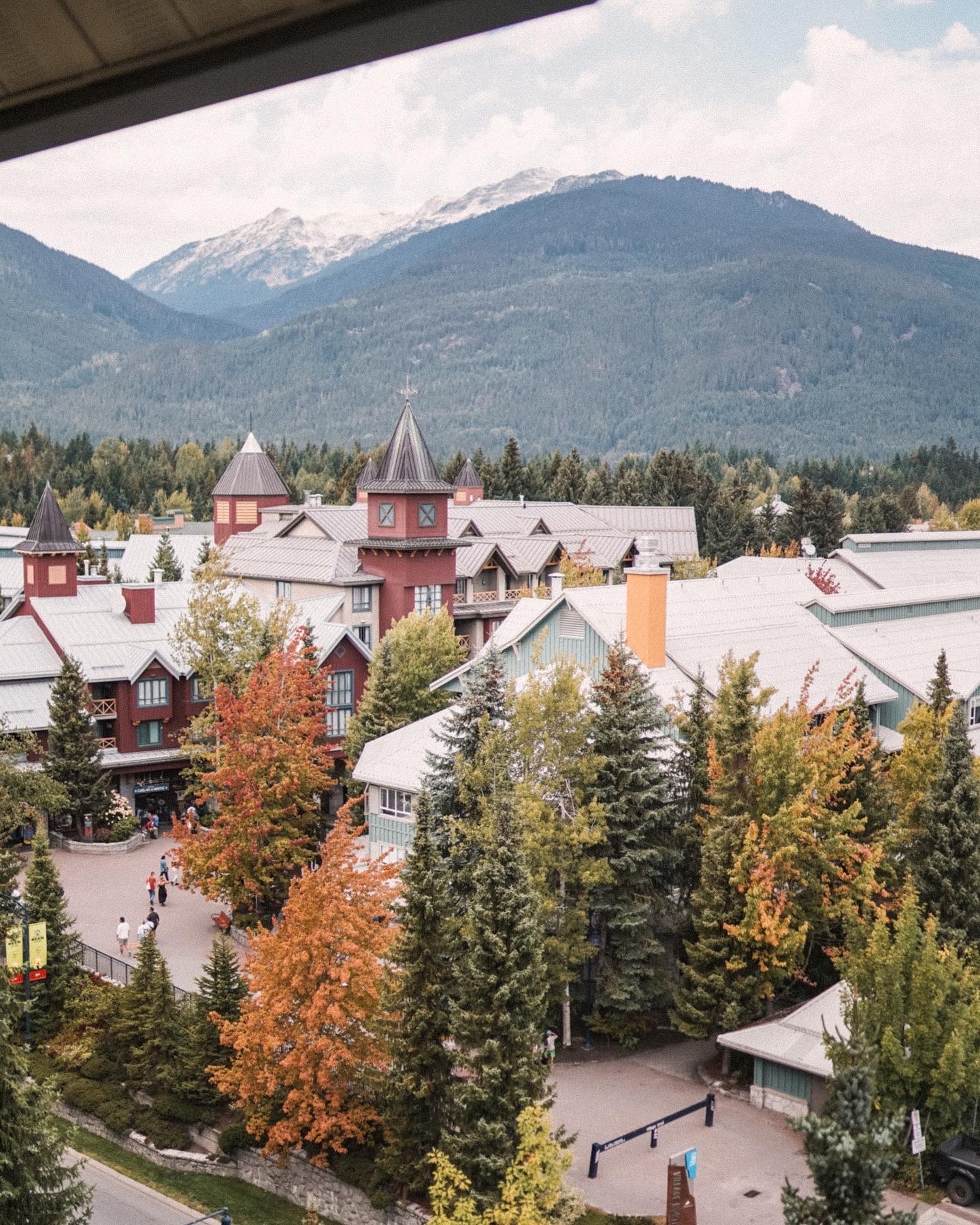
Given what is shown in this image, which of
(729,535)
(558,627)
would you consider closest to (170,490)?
(729,535)

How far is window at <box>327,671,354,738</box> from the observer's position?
48062 millimetres

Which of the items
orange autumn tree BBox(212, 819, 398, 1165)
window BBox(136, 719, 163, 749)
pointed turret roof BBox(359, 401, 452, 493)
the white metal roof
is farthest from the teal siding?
pointed turret roof BBox(359, 401, 452, 493)

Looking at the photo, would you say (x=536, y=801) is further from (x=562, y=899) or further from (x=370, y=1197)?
(x=370, y=1197)

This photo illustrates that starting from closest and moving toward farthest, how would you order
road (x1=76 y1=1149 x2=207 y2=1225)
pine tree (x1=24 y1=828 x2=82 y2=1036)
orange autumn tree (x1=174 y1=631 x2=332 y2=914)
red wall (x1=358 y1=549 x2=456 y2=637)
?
road (x1=76 y1=1149 x2=207 y2=1225)
pine tree (x1=24 y1=828 x2=82 y2=1036)
orange autumn tree (x1=174 y1=631 x2=332 y2=914)
red wall (x1=358 y1=549 x2=456 y2=637)

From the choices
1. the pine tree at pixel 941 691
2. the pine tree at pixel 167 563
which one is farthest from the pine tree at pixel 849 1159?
the pine tree at pixel 167 563

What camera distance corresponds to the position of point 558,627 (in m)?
37.6

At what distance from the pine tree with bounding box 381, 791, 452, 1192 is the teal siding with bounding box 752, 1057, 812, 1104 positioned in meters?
7.07

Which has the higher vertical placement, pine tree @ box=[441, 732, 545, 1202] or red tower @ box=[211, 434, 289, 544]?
red tower @ box=[211, 434, 289, 544]

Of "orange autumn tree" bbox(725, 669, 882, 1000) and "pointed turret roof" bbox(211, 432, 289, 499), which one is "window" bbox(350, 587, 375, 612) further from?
"orange autumn tree" bbox(725, 669, 882, 1000)

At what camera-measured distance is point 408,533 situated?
57.2 m

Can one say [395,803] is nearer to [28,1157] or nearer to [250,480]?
[28,1157]

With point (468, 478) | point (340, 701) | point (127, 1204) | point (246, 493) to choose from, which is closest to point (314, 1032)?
point (127, 1204)

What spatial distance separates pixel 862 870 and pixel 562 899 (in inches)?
238

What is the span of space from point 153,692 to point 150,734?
1.49 meters
